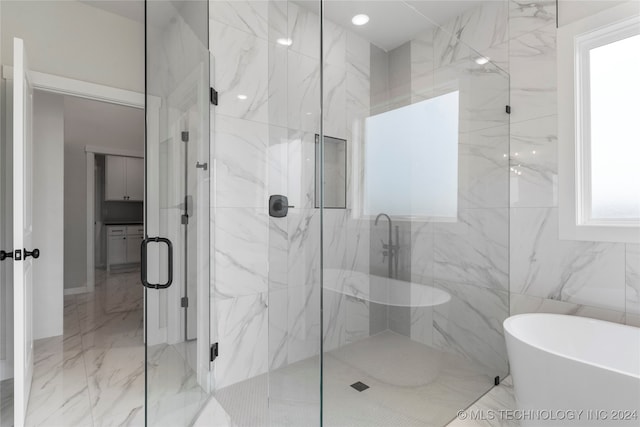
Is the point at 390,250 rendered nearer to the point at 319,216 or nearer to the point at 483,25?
the point at 319,216

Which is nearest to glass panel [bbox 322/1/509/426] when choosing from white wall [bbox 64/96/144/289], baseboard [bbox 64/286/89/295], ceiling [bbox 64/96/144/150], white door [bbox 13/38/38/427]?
white door [bbox 13/38/38/427]

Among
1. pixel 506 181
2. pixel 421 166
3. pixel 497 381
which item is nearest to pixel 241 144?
pixel 421 166

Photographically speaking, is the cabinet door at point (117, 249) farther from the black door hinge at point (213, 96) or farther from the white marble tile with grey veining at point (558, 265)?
the white marble tile with grey veining at point (558, 265)

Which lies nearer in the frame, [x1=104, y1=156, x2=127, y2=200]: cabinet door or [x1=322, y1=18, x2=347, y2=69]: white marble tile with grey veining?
[x1=322, y1=18, x2=347, y2=69]: white marble tile with grey veining

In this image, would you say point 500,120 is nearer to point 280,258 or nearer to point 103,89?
point 280,258

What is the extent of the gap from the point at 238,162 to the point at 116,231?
17.7 ft

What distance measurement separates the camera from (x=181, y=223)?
149 centimetres

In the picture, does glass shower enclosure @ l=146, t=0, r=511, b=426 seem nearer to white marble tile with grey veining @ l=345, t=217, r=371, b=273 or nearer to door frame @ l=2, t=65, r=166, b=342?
white marble tile with grey veining @ l=345, t=217, r=371, b=273

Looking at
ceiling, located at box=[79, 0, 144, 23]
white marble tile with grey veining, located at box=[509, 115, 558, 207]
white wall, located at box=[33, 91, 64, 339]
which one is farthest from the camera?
white wall, located at box=[33, 91, 64, 339]

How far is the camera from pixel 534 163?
2.12 m

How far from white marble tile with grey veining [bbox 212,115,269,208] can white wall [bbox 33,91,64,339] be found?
2.10 meters

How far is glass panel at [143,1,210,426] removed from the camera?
4.34 ft

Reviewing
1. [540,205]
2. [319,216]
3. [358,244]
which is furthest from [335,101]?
[540,205]

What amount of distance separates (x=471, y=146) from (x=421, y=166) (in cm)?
59
